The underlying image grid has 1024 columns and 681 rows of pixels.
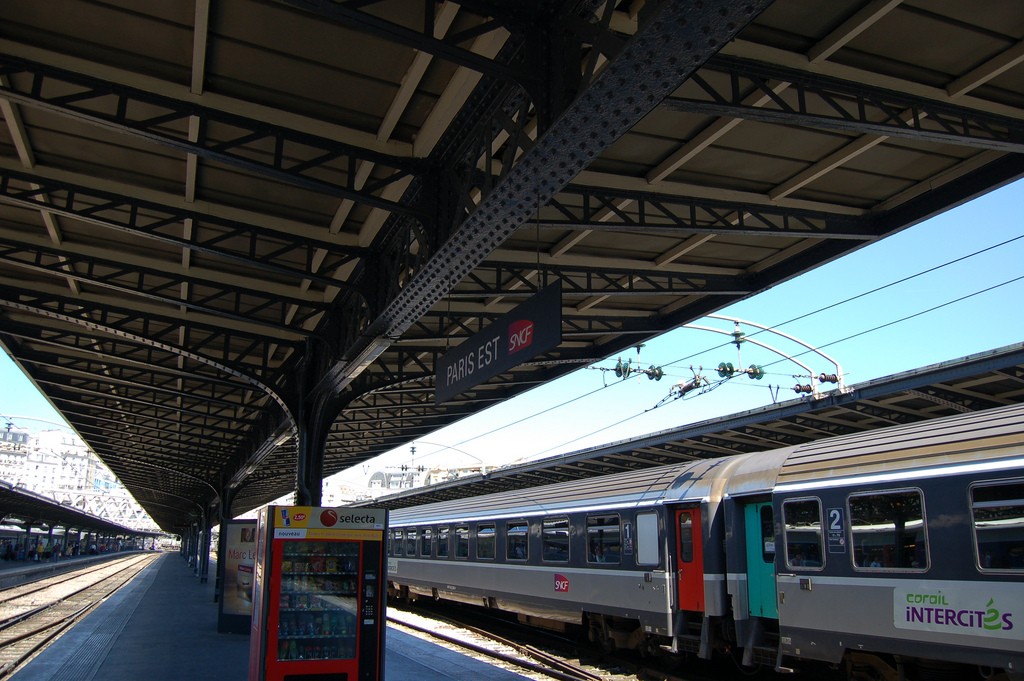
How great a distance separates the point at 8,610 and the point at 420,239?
74.3ft

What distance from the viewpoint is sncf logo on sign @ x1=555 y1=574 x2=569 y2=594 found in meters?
14.1

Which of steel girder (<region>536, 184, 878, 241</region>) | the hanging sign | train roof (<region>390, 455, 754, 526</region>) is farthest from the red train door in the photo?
the hanging sign

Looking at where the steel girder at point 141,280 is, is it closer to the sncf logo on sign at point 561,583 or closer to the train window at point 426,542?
the sncf logo on sign at point 561,583

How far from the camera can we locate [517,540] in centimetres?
1638

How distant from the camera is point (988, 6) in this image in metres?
6.36

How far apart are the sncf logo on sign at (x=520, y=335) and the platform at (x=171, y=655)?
244 inches

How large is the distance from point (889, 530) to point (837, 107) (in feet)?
14.6

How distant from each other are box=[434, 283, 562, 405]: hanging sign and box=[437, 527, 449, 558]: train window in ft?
43.6

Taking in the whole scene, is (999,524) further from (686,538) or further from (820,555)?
(686,538)

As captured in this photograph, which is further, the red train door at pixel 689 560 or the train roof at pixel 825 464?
the red train door at pixel 689 560

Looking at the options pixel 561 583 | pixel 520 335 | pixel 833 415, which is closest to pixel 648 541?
pixel 561 583

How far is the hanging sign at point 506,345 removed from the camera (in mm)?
6172

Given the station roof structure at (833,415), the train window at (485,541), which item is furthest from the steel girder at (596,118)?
the train window at (485,541)

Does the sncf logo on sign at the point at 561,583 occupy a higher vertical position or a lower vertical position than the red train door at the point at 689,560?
lower
